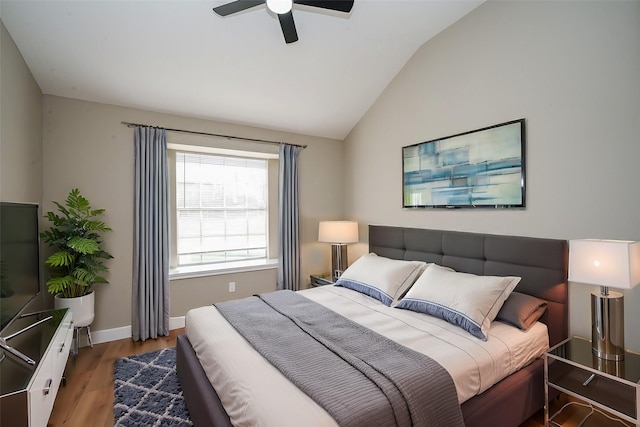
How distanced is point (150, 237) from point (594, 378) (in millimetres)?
3848

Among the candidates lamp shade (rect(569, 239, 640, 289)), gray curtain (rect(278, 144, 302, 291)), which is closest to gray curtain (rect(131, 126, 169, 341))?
gray curtain (rect(278, 144, 302, 291))

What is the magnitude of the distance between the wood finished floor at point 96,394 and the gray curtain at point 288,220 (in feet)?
5.03

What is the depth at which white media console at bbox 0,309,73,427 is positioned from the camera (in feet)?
4.34

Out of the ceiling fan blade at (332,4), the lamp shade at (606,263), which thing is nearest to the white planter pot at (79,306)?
the ceiling fan blade at (332,4)

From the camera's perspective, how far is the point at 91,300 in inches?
111

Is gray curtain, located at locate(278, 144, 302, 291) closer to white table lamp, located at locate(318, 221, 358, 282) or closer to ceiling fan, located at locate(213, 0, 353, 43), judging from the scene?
white table lamp, located at locate(318, 221, 358, 282)

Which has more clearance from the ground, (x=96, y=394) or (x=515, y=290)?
(x=515, y=290)

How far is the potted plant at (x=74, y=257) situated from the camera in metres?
2.61

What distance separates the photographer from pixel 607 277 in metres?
1.68

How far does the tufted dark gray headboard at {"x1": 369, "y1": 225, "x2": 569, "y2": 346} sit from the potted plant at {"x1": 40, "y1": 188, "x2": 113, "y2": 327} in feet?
10.0

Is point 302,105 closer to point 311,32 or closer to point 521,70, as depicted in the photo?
point 311,32

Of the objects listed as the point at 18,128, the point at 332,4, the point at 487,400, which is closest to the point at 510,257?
the point at 487,400

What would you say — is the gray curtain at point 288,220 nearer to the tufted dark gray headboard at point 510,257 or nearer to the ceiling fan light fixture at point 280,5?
the tufted dark gray headboard at point 510,257

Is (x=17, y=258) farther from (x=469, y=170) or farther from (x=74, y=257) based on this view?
(x=469, y=170)
